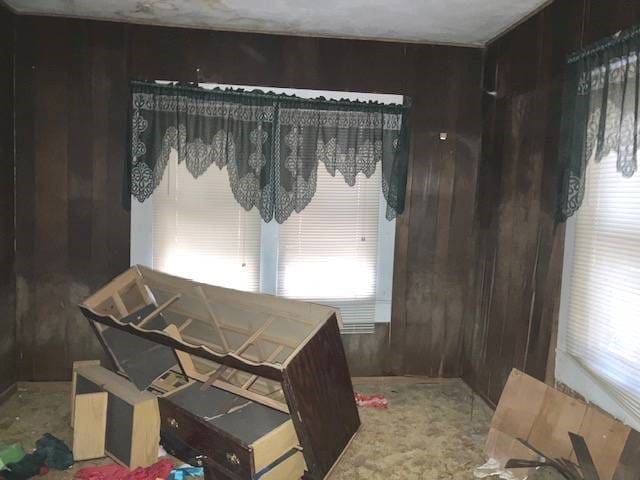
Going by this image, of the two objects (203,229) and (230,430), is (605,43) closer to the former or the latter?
(230,430)

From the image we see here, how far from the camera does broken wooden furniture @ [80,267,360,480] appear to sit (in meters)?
2.17

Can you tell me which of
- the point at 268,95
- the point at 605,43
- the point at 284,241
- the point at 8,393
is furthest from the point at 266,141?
the point at 8,393

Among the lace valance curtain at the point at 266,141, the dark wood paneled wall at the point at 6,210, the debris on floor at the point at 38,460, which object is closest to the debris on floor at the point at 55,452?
the debris on floor at the point at 38,460

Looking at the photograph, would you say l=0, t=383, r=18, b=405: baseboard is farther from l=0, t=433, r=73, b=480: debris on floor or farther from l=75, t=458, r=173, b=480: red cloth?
l=75, t=458, r=173, b=480: red cloth

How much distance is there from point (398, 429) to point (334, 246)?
1.29 meters

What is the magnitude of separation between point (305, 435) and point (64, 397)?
191 cm

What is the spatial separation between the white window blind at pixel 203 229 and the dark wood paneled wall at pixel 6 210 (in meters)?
0.88

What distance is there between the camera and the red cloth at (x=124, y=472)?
2.34 meters

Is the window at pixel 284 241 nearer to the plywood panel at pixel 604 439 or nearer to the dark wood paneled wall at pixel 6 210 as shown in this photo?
the dark wood paneled wall at pixel 6 210

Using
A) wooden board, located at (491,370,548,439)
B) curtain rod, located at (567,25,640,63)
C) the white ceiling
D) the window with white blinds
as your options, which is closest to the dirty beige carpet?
wooden board, located at (491,370,548,439)

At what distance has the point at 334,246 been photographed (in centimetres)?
357

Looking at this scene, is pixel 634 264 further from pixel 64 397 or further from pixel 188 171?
pixel 64 397

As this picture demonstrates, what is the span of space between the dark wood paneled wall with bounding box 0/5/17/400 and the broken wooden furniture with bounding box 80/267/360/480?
833 mm

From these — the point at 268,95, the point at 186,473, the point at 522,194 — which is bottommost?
the point at 186,473
